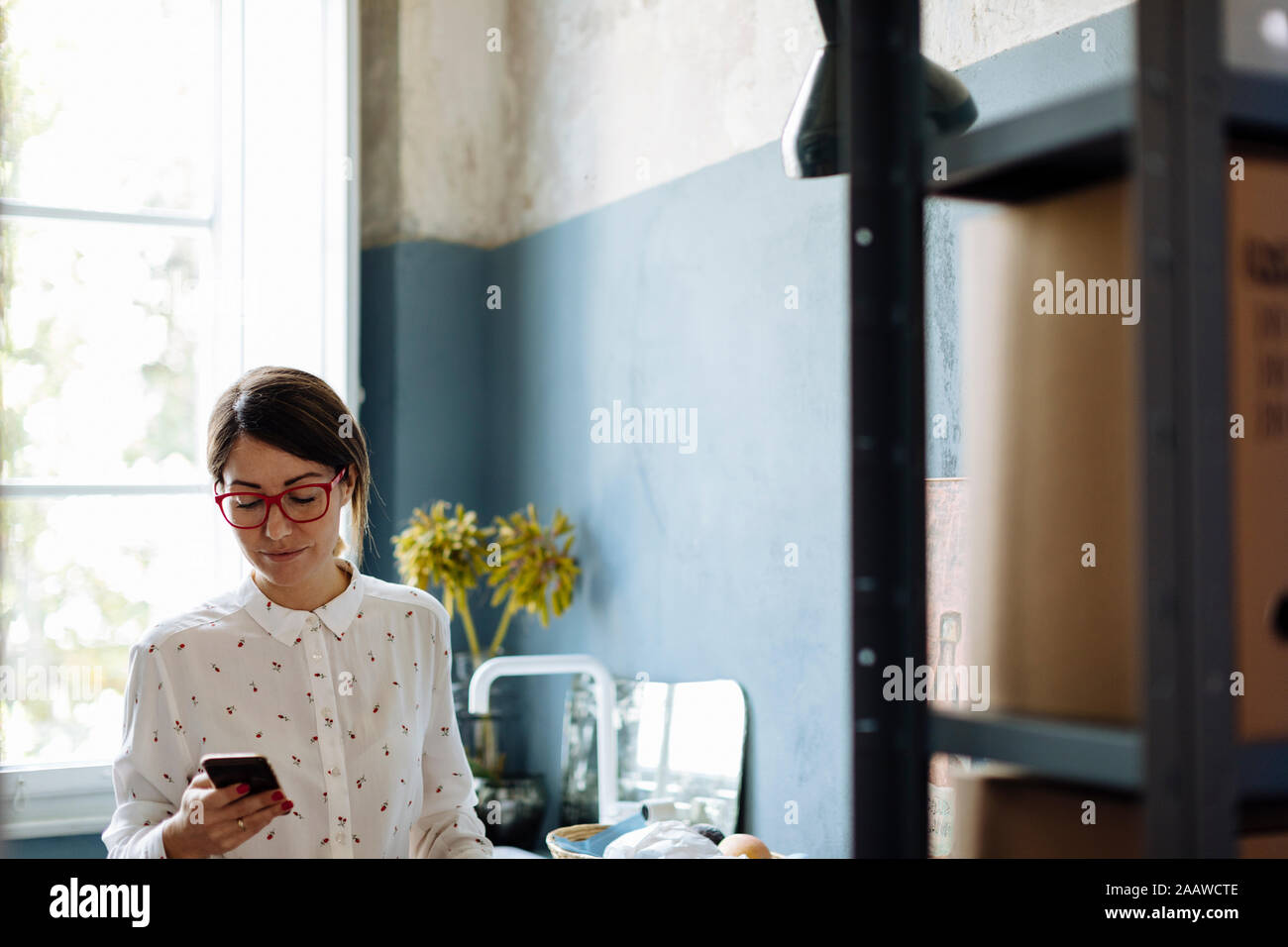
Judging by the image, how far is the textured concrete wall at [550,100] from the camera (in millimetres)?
1719

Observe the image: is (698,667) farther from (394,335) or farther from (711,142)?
(394,335)

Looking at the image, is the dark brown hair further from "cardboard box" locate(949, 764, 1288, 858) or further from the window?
the window

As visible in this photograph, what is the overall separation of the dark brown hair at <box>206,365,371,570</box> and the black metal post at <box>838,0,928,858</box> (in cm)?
55

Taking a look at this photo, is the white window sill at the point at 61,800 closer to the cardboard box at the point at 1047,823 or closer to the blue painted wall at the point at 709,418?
the blue painted wall at the point at 709,418

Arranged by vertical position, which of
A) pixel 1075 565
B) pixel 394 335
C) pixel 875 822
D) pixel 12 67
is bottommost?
pixel 875 822

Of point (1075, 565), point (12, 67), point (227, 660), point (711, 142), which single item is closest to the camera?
point (1075, 565)

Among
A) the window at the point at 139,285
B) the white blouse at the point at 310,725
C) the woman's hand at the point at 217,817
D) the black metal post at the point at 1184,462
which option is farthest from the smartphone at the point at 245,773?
the window at the point at 139,285

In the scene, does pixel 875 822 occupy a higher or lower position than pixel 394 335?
lower

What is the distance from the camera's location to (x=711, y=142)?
5.85 feet

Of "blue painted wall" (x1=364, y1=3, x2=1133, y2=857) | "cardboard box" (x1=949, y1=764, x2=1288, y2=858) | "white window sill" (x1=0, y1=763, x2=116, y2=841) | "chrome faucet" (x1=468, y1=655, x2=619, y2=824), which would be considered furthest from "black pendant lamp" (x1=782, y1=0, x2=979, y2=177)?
"white window sill" (x1=0, y1=763, x2=116, y2=841)

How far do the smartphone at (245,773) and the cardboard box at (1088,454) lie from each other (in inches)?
18.3
